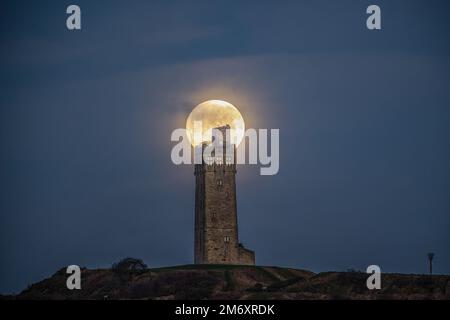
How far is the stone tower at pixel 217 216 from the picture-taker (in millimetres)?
152250

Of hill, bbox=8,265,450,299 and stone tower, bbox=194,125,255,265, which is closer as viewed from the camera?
hill, bbox=8,265,450,299

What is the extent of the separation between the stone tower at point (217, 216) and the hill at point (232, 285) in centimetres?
511

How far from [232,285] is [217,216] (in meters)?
18.8

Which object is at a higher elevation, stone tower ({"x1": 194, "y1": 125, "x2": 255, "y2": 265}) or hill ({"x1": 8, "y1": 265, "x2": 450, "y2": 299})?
stone tower ({"x1": 194, "y1": 125, "x2": 255, "y2": 265})

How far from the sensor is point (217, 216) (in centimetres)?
15275

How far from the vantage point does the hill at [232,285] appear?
128 metres

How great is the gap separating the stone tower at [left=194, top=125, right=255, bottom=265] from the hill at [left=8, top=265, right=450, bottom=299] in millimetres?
5106

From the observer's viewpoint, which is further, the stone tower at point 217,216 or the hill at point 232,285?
the stone tower at point 217,216

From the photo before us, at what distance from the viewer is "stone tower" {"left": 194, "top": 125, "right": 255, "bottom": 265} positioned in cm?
15225

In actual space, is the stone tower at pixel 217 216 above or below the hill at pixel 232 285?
above
